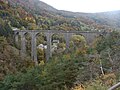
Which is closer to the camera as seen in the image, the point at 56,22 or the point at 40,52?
the point at 40,52

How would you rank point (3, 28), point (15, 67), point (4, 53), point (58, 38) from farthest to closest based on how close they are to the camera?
point (58, 38)
point (3, 28)
point (4, 53)
point (15, 67)

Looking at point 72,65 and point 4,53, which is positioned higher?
point 72,65

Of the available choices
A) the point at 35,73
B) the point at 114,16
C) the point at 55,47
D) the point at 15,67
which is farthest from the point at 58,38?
the point at 114,16

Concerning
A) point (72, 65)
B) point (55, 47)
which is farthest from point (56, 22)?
point (72, 65)

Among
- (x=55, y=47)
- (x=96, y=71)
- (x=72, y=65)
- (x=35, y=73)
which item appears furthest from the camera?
(x=55, y=47)

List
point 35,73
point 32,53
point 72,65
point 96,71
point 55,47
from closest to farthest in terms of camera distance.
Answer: point 96,71 → point 72,65 → point 35,73 → point 32,53 → point 55,47

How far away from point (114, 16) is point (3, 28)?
9027cm

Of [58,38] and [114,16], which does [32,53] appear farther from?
[114,16]

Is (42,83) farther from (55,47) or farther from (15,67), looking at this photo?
(55,47)

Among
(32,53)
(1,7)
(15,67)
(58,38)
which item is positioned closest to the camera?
(15,67)

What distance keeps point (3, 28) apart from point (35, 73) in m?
32.9

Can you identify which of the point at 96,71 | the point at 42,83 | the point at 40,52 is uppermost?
A: the point at 96,71

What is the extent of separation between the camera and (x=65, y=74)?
54.5 feet

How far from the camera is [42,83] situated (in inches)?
699
